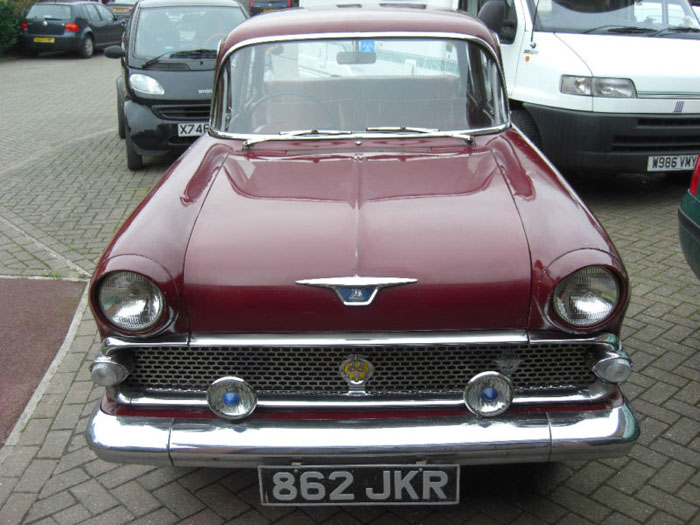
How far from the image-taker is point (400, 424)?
255 centimetres

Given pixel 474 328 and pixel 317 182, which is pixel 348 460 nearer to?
pixel 474 328

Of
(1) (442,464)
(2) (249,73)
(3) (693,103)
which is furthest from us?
(3) (693,103)

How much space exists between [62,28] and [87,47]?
0.76 meters

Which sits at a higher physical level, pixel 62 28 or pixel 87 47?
pixel 62 28

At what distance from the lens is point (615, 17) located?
701 cm

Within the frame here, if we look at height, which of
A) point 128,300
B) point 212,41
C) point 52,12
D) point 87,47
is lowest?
point 87,47

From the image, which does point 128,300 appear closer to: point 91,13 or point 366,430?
point 366,430

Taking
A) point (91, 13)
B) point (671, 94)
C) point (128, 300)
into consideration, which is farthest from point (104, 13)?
point (128, 300)

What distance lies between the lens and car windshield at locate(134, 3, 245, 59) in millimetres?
8570

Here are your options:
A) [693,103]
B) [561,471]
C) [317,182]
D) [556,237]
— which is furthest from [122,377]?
[693,103]

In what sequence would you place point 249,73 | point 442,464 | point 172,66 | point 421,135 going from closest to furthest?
point 442,464 < point 421,135 < point 249,73 < point 172,66

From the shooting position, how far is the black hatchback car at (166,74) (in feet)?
26.3

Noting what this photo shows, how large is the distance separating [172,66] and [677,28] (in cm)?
518

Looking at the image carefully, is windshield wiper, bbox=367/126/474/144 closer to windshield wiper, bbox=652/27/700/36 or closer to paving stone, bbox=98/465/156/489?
paving stone, bbox=98/465/156/489
